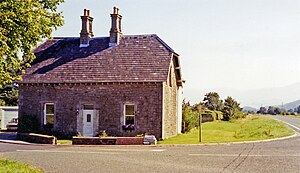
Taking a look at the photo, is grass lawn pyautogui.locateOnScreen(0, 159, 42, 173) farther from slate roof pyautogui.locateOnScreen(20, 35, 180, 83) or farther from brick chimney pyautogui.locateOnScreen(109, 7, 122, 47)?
brick chimney pyautogui.locateOnScreen(109, 7, 122, 47)

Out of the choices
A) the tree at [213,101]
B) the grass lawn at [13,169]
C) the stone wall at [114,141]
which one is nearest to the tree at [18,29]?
the grass lawn at [13,169]

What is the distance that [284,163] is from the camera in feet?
56.9

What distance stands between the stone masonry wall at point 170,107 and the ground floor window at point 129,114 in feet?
7.22

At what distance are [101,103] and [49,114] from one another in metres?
4.44

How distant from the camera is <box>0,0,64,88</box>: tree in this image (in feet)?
47.8

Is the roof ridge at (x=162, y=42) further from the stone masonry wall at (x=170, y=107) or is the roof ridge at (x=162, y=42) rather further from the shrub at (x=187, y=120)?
the shrub at (x=187, y=120)

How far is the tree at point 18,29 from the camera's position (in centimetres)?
1457

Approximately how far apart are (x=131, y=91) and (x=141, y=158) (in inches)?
502

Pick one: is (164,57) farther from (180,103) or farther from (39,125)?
(39,125)

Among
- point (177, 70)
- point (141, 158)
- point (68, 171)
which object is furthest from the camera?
point (177, 70)

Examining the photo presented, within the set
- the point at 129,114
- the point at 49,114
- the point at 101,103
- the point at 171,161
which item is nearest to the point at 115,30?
the point at 101,103

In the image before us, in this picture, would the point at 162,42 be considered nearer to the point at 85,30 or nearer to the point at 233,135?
the point at 85,30

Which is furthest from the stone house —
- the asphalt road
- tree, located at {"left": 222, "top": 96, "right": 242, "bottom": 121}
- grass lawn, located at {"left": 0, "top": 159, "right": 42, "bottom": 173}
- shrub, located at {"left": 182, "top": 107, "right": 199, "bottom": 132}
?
tree, located at {"left": 222, "top": 96, "right": 242, "bottom": 121}

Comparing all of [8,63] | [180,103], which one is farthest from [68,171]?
[180,103]
